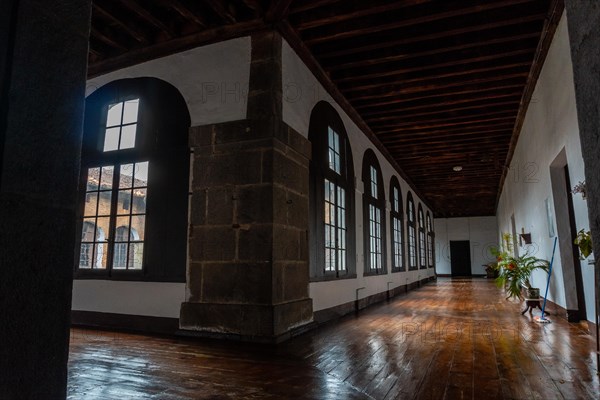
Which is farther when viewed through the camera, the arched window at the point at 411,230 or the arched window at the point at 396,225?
the arched window at the point at 411,230

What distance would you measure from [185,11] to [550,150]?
480 centimetres

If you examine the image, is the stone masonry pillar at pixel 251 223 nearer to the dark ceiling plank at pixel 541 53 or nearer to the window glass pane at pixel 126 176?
the window glass pane at pixel 126 176

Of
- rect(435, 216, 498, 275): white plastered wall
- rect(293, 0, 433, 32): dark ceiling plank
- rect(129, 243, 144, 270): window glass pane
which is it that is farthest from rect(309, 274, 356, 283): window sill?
rect(435, 216, 498, 275): white plastered wall

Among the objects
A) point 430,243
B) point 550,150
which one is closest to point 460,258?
point 430,243

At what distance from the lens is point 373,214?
848 centimetres

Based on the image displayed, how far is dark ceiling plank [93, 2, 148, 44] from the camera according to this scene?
443cm

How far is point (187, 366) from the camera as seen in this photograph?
10.1ft

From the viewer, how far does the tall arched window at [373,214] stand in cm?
777

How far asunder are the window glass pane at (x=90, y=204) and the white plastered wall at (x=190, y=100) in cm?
84

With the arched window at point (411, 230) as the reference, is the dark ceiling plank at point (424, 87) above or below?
above

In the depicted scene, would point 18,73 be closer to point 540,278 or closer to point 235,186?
point 235,186

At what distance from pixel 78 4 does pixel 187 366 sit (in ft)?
8.49

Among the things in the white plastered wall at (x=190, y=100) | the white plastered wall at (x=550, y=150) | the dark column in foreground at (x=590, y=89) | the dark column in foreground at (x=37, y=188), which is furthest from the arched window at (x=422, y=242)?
the dark column in foreground at (x=37, y=188)

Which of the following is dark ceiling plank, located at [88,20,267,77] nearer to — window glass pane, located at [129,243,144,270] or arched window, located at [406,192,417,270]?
window glass pane, located at [129,243,144,270]
